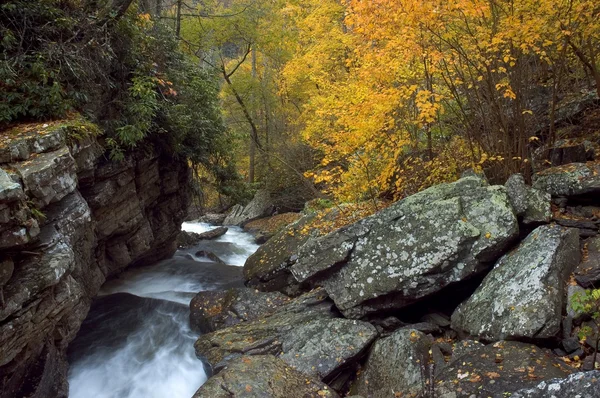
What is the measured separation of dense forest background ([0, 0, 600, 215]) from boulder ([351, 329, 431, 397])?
373 cm

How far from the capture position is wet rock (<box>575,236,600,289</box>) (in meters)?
5.13

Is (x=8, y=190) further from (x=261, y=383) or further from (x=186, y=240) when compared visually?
(x=186, y=240)

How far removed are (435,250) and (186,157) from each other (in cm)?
739

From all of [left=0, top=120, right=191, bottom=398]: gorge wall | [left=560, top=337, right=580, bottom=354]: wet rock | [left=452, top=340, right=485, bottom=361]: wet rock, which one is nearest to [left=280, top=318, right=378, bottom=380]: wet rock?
[left=452, top=340, right=485, bottom=361]: wet rock

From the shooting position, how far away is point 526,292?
527 centimetres

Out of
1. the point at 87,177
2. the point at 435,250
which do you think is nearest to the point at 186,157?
the point at 87,177

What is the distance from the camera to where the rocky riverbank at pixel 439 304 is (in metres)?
4.89

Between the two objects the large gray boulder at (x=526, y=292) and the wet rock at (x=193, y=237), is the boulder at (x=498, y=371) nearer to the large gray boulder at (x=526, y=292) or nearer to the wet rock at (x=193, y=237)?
the large gray boulder at (x=526, y=292)

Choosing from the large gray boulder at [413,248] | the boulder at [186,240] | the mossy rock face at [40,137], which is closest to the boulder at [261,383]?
the large gray boulder at [413,248]

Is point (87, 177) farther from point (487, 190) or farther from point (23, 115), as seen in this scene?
point (487, 190)

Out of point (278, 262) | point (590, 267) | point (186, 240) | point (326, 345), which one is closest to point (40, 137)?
point (326, 345)

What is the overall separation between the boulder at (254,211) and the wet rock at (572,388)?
701 inches

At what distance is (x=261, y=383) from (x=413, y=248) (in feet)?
10.1

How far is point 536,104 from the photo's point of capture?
29.4ft
